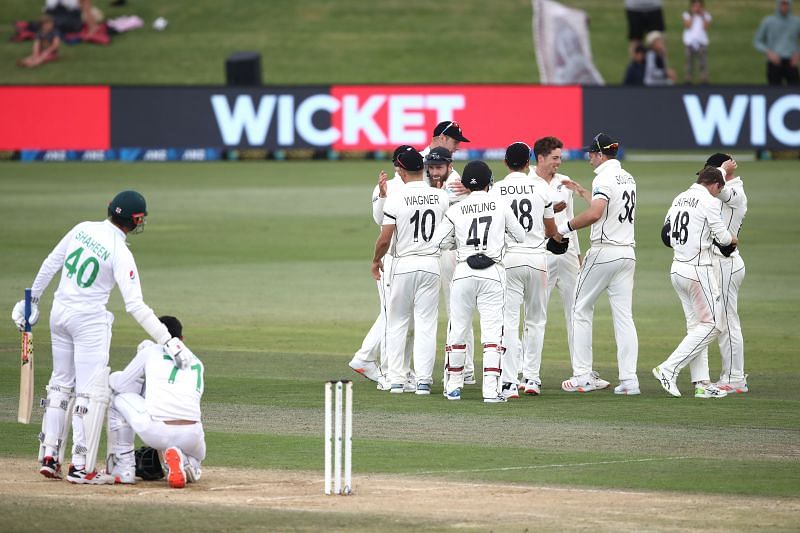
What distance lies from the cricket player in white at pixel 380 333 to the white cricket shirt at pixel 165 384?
430 centimetres

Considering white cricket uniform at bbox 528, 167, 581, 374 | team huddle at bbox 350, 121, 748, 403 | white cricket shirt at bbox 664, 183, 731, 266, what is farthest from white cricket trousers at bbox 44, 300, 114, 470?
white cricket shirt at bbox 664, 183, 731, 266

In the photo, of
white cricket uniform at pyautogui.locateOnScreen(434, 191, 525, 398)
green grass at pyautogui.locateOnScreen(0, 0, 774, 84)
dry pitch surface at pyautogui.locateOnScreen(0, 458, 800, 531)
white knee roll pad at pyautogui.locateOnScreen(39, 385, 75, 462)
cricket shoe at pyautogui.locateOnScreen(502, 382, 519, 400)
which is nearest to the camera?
dry pitch surface at pyautogui.locateOnScreen(0, 458, 800, 531)

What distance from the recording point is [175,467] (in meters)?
9.91

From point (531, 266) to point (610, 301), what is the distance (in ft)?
2.74

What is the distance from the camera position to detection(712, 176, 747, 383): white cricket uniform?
1414 centimetres

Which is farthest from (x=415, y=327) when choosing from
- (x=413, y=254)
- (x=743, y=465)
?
(x=743, y=465)

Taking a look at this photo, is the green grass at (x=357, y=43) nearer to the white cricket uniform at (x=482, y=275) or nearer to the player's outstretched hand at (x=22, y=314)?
the white cricket uniform at (x=482, y=275)

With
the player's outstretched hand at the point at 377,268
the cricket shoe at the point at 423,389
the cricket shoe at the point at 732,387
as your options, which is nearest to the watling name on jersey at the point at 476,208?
the player's outstretched hand at the point at 377,268

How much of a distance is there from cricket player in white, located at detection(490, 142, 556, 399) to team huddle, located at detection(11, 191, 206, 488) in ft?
13.9

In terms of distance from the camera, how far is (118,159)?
3419 centimetres

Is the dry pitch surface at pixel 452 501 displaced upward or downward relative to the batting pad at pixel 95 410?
downward

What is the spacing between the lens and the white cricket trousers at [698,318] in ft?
45.3

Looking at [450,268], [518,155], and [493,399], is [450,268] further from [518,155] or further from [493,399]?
[493,399]

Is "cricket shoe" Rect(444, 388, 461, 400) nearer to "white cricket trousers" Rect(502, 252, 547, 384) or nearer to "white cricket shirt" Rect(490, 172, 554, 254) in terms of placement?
"white cricket trousers" Rect(502, 252, 547, 384)
